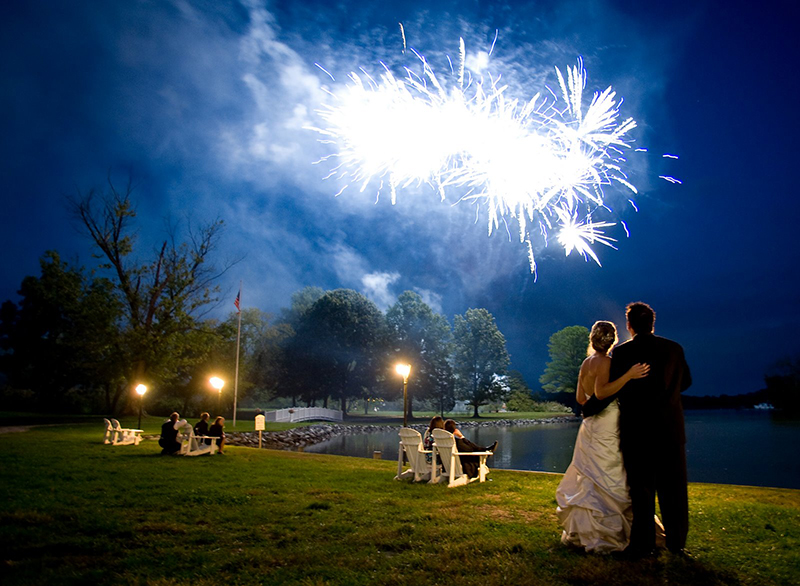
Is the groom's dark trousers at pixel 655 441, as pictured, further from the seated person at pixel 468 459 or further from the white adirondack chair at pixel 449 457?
the seated person at pixel 468 459

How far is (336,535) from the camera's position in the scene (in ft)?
17.0

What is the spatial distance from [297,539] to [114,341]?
3074 centimetres

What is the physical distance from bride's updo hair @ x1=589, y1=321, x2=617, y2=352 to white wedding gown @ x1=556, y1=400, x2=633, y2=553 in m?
0.55

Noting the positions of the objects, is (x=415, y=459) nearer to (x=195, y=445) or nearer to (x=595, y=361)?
(x=595, y=361)

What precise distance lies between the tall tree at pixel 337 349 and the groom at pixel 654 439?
5026 centimetres

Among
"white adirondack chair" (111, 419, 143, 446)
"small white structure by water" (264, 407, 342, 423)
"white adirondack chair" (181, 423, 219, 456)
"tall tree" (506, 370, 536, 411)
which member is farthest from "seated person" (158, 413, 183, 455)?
"tall tree" (506, 370, 536, 411)

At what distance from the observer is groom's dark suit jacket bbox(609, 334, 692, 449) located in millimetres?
4414

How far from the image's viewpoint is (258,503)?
7.04m

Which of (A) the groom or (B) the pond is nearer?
(A) the groom

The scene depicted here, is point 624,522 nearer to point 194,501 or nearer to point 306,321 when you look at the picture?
point 194,501

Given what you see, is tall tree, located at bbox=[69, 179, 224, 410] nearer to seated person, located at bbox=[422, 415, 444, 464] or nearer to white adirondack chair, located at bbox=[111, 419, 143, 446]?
white adirondack chair, located at bbox=[111, 419, 143, 446]

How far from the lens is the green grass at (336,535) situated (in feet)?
12.7

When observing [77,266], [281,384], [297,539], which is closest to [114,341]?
[77,266]

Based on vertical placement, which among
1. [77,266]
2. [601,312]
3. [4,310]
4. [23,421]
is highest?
[601,312]
